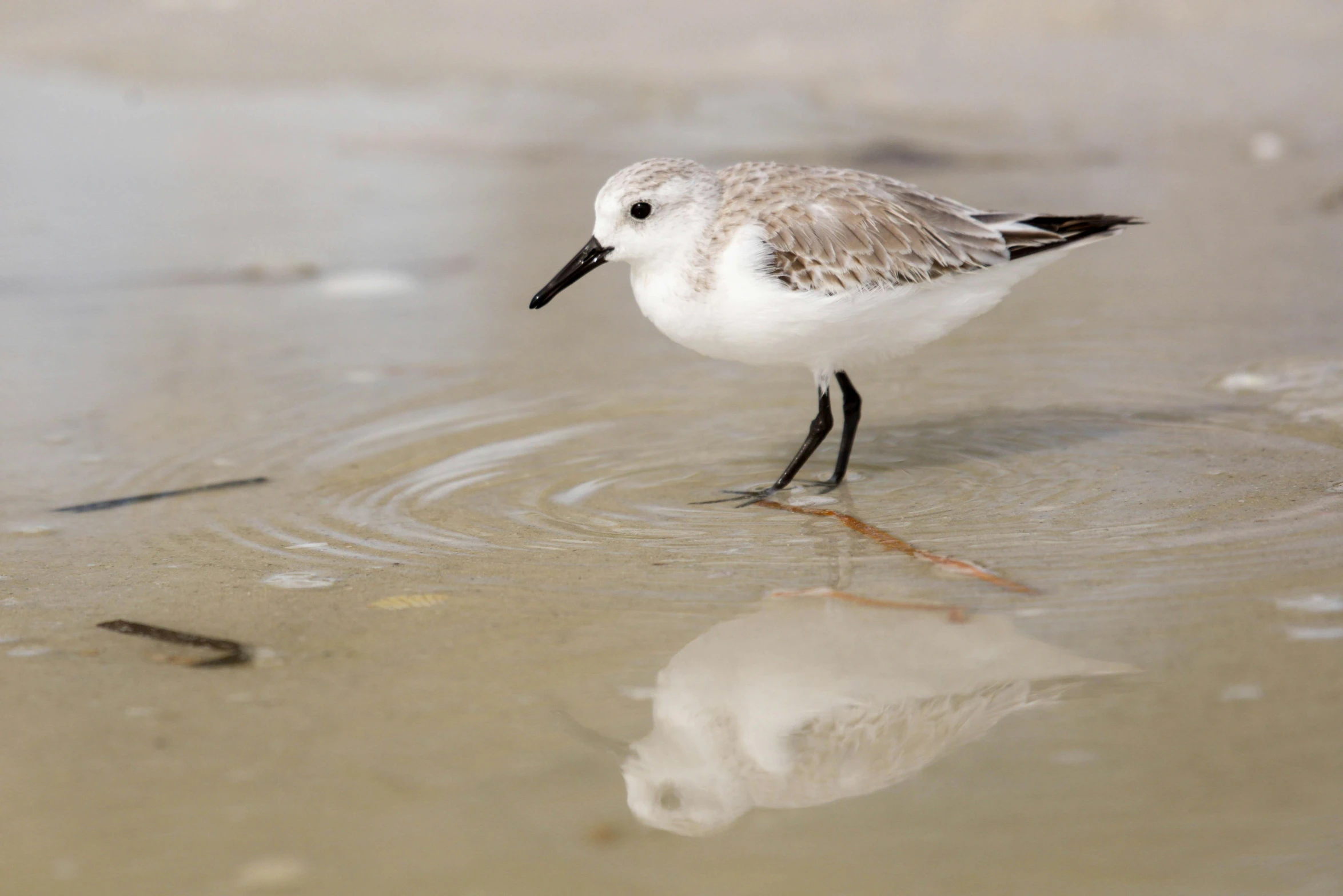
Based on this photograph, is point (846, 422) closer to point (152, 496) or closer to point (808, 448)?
point (808, 448)

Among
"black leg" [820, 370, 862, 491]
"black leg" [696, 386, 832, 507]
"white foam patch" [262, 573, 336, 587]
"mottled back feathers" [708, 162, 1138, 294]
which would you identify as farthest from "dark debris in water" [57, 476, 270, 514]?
"black leg" [820, 370, 862, 491]

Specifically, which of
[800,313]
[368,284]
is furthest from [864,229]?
[368,284]

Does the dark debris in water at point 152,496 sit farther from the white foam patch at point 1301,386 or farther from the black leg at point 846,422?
the white foam patch at point 1301,386

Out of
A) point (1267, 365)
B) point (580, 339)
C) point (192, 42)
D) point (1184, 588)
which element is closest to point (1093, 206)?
point (1267, 365)

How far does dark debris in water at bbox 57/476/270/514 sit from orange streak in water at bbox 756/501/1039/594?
4.92 feet

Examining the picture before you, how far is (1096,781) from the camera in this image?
2238 mm

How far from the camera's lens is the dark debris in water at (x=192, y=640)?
9.43ft

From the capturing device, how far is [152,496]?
13.5 feet

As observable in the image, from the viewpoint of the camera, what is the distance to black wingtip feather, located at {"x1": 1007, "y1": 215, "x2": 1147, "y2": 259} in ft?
14.5

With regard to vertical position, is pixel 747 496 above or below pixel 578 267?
below

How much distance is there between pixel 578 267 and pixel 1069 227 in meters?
1.51

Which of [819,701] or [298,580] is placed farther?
[298,580]

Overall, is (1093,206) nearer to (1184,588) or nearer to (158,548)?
(1184,588)

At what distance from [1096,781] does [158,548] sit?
2.42 meters
